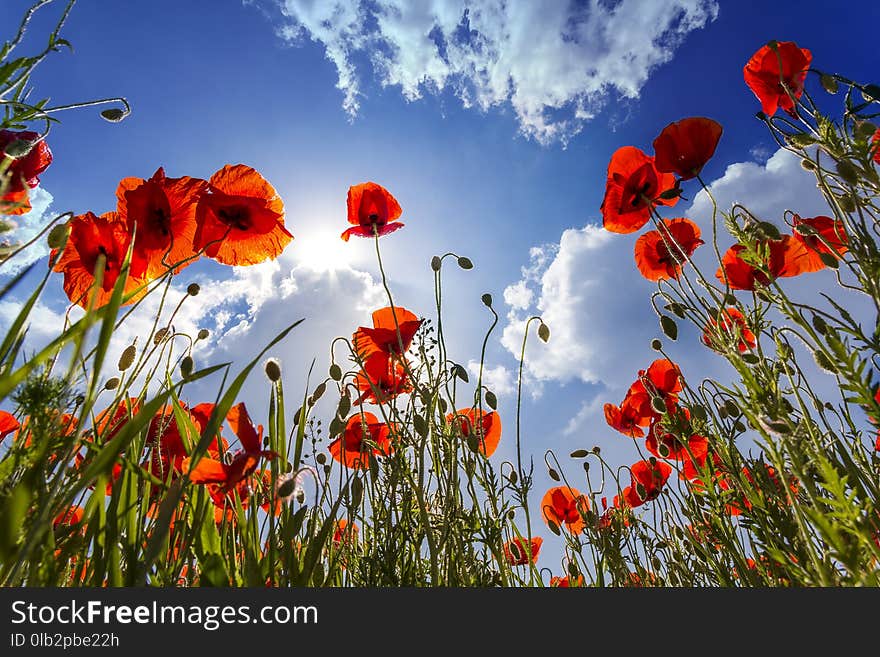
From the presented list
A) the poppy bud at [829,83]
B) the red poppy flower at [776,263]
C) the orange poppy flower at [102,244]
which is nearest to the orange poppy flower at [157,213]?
the orange poppy flower at [102,244]

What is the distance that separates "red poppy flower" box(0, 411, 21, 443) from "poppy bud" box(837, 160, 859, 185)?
7.73 ft

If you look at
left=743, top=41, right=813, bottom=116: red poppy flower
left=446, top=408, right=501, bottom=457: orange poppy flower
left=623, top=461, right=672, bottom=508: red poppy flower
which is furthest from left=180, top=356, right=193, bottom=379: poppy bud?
left=743, top=41, right=813, bottom=116: red poppy flower

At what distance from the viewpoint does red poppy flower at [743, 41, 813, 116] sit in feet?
5.93

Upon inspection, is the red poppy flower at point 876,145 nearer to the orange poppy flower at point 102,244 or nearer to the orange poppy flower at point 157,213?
the orange poppy flower at point 157,213

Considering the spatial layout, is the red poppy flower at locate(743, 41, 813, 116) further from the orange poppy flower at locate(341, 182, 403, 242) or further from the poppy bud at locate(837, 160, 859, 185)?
the orange poppy flower at locate(341, 182, 403, 242)

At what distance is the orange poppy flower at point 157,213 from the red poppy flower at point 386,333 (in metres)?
0.69

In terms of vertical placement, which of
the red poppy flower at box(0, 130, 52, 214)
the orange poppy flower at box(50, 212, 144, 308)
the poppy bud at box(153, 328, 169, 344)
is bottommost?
the poppy bud at box(153, 328, 169, 344)

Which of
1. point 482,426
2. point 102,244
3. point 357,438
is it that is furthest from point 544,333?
point 102,244

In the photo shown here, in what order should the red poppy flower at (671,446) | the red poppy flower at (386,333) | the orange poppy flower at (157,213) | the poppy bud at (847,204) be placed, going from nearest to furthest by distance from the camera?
the poppy bud at (847,204) → the orange poppy flower at (157,213) → the red poppy flower at (386,333) → the red poppy flower at (671,446)

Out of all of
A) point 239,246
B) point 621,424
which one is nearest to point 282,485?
point 239,246

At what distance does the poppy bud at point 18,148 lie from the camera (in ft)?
3.72

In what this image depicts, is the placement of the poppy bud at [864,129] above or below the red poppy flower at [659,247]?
below

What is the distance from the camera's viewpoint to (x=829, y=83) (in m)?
1.61

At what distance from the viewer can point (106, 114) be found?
1604 mm
